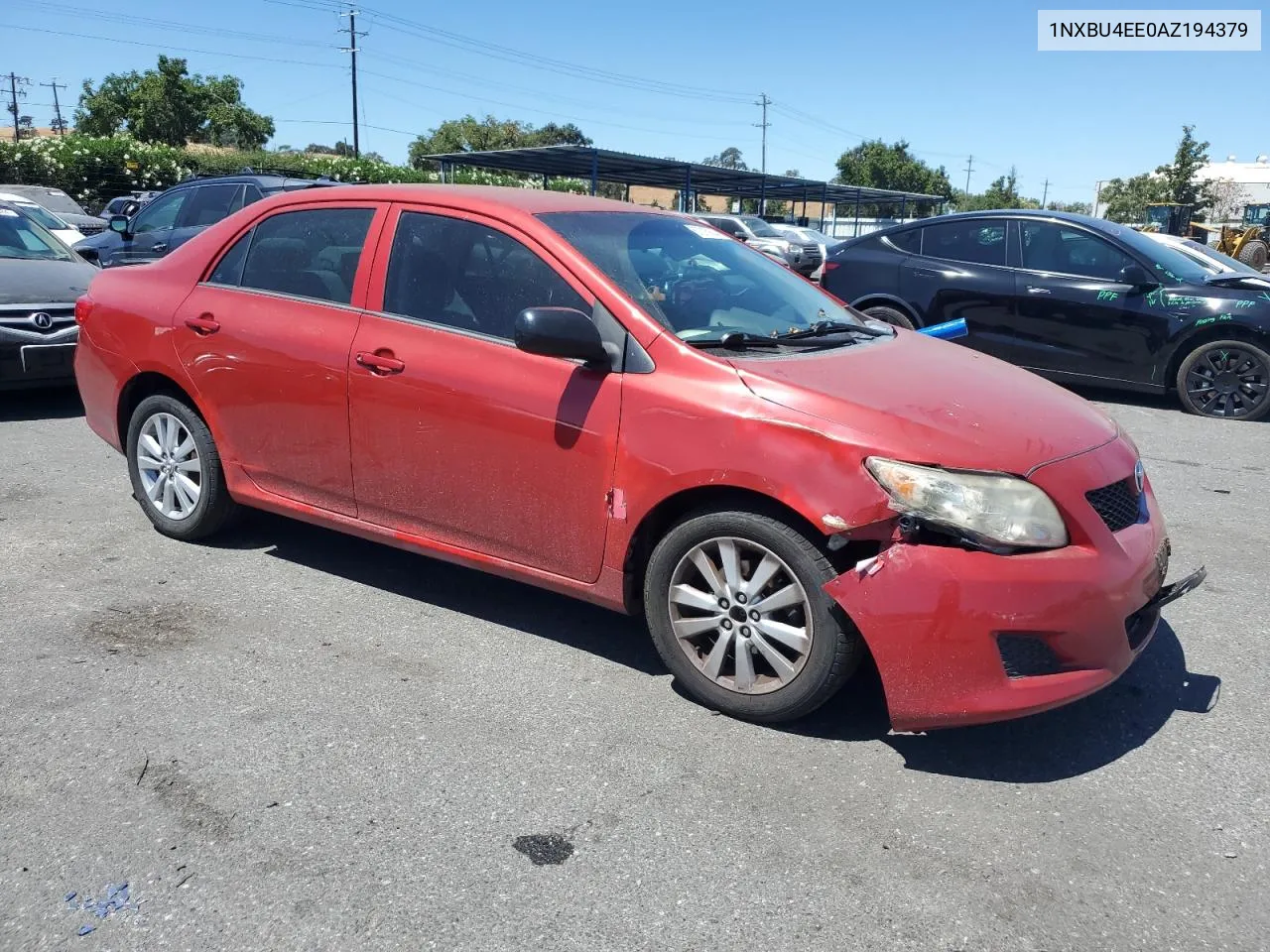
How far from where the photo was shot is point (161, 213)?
12578mm

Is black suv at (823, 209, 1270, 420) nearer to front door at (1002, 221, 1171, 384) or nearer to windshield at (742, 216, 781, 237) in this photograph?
front door at (1002, 221, 1171, 384)

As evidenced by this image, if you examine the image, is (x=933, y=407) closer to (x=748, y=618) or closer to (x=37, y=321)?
(x=748, y=618)

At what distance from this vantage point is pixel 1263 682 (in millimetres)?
3820

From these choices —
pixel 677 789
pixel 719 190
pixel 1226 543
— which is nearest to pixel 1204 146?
pixel 719 190

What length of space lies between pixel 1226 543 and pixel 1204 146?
61914 mm

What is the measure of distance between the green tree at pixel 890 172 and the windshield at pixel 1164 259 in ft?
305

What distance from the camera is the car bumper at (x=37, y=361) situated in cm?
717

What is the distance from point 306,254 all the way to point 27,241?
5468 mm

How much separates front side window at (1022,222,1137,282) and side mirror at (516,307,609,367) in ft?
22.1

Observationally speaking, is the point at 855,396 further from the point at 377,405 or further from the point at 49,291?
the point at 49,291

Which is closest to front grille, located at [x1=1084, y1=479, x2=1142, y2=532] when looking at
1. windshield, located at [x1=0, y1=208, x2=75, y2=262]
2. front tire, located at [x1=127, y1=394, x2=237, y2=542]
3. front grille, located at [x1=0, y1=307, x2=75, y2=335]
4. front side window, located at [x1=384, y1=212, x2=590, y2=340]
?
front side window, located at [x1=384, y1=212, x2=590, y2=340]

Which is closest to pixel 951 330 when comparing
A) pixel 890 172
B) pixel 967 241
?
pixel 967 241

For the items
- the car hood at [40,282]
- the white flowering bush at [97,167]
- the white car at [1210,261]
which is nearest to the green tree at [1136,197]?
the white flowering bush at [97,167]

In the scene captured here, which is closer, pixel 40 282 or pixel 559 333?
pixel 559 333
